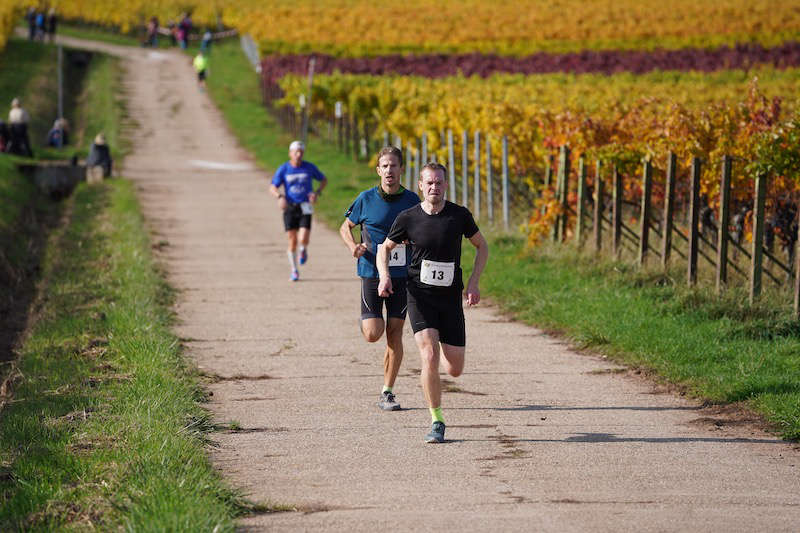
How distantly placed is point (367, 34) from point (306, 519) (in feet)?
216

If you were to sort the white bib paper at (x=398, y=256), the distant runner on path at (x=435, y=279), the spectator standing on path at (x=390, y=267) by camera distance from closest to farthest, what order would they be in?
the distant runner on path at (x=435, y=279) < the white bib paper at (x=398, y=256) < the spectator standing on path at (x=390, y=267)

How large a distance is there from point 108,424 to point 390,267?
2.21 meters

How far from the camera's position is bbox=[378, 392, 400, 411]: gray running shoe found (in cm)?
985

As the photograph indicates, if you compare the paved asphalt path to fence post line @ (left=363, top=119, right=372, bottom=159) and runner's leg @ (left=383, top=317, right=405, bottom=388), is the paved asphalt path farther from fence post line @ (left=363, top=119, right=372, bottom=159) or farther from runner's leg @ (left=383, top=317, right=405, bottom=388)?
fence post line @ (left=363, top=119, right=372, bottom=159)

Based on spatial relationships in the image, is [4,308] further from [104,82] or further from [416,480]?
[104,82]

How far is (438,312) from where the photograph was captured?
9055mm

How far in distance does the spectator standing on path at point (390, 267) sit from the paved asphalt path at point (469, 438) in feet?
1.08

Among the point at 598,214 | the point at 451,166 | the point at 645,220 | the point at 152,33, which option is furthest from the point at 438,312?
the point at 152,33

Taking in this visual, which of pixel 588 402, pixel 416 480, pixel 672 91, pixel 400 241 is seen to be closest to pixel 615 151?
pixel 588 402

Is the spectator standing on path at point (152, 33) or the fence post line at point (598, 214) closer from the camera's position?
the fence post line at point (598, 214)

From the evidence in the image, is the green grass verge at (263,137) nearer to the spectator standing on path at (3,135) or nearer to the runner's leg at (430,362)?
the spectator standing on path at (3,135)

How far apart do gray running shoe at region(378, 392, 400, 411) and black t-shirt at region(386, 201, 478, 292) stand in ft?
3.88

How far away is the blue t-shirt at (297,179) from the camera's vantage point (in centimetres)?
1720

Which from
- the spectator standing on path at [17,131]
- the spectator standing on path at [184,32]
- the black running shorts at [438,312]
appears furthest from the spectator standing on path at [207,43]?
the black running shorts at [438,312]
